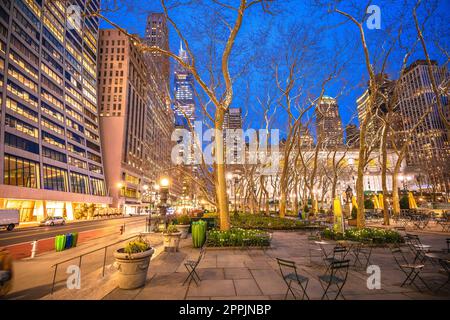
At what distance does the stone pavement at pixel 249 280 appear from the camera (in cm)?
526

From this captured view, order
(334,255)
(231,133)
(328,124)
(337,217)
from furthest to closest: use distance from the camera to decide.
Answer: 1. (231,133)
2. (328,124)
3. (337,217)
4. (334,255)

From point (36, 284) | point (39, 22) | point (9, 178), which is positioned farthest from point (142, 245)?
point (39, 22)

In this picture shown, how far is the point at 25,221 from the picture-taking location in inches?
1633

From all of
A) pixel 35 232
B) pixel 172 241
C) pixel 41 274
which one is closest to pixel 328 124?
pixel 172 241

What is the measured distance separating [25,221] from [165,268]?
48.9 metres

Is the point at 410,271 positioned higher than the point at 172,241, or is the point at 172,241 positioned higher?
the point at 172,241

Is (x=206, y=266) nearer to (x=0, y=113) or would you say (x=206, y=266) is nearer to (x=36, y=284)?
(x=36, y=284)

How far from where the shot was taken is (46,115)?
160 ft

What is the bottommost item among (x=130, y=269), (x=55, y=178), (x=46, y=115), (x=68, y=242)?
(x=68, y=242)

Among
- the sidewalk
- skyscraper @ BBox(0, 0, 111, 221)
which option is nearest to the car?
skyscraper @ BBox(0, 0, 111, 221)

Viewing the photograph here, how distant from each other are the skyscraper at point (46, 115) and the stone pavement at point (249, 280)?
115 ft

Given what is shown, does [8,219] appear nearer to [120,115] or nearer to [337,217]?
[337,217]

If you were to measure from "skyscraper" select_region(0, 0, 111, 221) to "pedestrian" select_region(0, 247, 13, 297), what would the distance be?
3413cm

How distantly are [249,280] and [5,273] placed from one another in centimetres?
577
